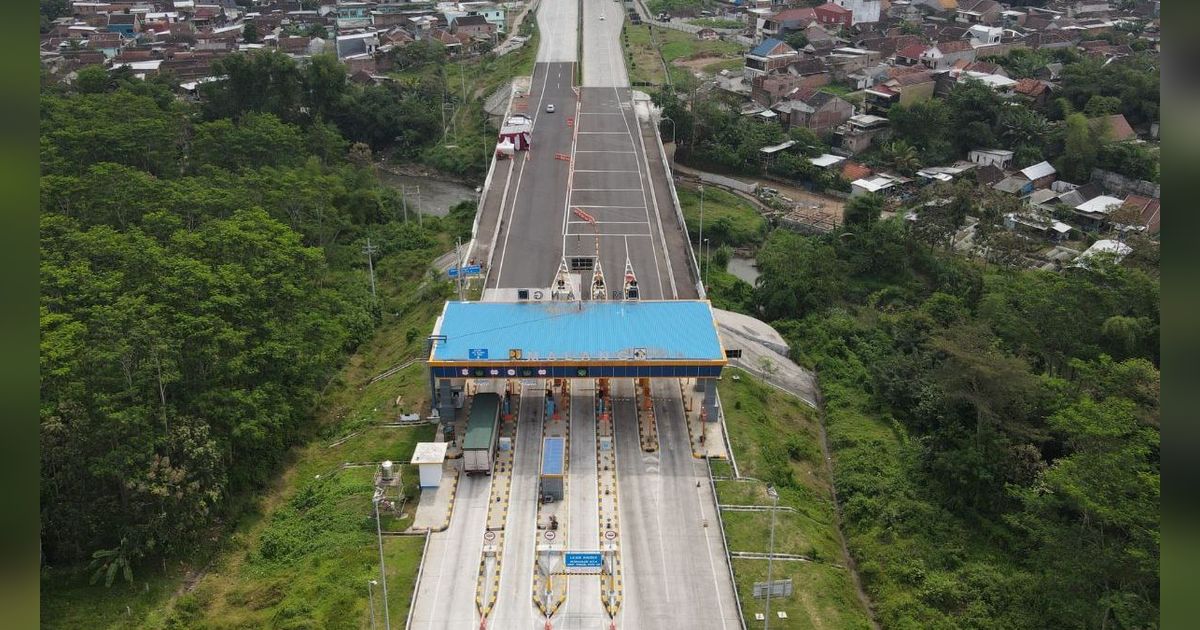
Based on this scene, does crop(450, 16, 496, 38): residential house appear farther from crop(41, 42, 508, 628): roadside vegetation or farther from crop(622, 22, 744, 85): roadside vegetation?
crop(41, 42, 508, 628): roadside vegetation

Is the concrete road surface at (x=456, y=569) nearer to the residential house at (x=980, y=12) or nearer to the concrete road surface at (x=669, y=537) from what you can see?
the concrete road surface at (x=669, y=537)

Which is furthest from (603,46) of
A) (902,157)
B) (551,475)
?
(551,475)

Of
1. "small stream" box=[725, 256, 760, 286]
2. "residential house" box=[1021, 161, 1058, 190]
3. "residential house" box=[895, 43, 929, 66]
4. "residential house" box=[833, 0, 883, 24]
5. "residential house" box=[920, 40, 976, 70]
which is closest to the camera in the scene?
"small stream" box=[725, 256, 760, 286]

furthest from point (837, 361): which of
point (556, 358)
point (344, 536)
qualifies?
point (344, 536)

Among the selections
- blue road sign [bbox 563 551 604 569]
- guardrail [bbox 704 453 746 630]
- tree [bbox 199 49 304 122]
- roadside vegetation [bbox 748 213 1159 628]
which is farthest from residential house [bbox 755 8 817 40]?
blue road sign [bbox 563 551 604 569]

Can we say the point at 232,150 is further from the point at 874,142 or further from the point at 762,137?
the point at 874,142
